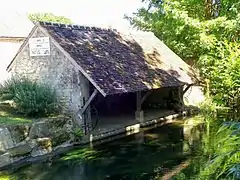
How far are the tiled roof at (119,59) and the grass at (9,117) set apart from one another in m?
2.50

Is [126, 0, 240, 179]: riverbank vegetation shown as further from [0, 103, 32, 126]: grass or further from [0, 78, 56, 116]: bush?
[0, 103, 32, 126]: grass

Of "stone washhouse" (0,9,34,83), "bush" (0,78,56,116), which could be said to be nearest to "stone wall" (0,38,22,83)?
"stone washhouse" (0,9,34,83)

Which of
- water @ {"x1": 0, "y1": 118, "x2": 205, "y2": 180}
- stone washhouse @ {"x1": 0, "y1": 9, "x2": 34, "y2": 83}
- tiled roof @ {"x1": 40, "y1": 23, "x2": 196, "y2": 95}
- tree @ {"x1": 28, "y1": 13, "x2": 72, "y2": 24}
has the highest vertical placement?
tree @ {"x1": 28, "y1": 13, "x2": 72, "y2": 24}

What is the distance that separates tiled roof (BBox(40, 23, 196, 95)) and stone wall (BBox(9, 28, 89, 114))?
45cm

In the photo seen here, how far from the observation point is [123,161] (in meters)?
9.06

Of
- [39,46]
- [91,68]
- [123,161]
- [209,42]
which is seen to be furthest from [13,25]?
[123,161]

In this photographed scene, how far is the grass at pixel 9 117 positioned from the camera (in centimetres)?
1035

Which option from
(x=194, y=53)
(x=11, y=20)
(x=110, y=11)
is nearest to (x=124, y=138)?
(x=194, y=53)

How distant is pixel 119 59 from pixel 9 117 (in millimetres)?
4717

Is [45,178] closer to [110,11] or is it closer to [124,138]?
[124,138]

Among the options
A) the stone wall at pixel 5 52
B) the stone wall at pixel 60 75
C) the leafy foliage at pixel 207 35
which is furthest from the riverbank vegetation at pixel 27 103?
the stone wall at pixel 5 52

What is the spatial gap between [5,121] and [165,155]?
4.78 meters

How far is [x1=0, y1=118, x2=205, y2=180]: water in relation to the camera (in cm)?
811

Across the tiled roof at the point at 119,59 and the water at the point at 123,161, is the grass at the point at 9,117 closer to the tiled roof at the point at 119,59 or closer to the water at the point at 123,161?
the water at the point at 123,161
